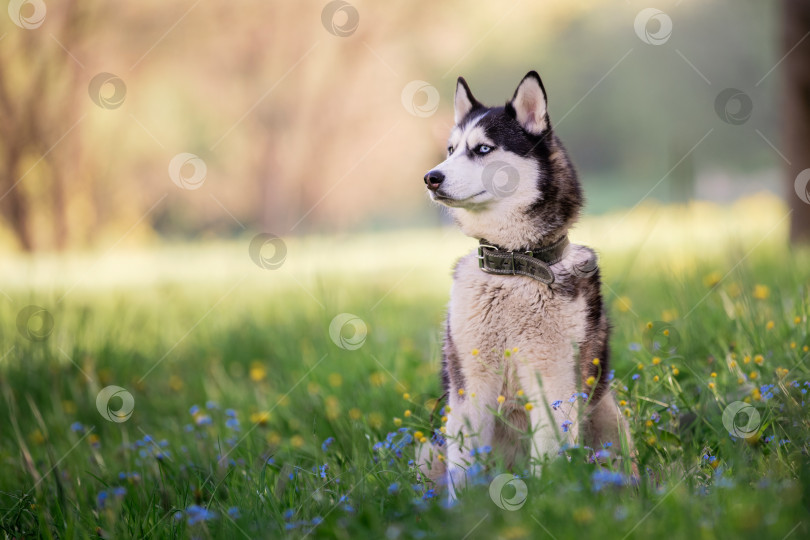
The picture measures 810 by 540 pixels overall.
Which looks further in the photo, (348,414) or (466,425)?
(348,414)

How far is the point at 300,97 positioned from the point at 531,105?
13.2 m

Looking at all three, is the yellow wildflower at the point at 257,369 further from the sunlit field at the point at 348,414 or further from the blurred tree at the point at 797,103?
the blurred tree at the point at 797,103

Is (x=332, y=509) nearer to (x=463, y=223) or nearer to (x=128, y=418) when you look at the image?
(x=463, y=223)

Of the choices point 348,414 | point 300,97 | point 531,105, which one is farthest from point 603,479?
point 300,97

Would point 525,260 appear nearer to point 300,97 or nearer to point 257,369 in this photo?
point 257,369

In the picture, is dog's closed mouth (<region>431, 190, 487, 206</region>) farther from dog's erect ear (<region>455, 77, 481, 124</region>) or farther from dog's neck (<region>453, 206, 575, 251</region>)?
dog's erect ear (<region>455, 77, 481, 124</region>)

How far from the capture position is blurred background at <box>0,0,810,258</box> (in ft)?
36.6

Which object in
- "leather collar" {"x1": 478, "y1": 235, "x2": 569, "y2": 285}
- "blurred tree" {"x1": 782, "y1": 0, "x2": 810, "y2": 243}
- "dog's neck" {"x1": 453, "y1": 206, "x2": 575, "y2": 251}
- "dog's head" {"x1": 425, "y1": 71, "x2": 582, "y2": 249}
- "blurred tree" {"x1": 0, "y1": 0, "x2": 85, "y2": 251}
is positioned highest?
"blurred tree" {"x1": 0, "y1": 0, "x2": 85, "y2": 251}

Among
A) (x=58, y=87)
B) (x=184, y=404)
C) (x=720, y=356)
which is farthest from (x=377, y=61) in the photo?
(x=720, y=356)

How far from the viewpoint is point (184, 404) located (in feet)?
15.4

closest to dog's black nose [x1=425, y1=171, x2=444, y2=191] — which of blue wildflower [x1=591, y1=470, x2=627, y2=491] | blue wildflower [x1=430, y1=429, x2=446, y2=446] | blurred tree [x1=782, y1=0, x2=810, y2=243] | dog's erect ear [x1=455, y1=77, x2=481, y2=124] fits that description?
Result: dog's erect ear [x1=455, y1=77, x2=481, y2=124]

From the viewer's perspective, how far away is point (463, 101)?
325 centimetres

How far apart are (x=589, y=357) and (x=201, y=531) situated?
155cm

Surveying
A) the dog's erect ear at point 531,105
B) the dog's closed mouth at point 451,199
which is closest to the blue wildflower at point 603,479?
the dog's closed mouth at point 451,199
